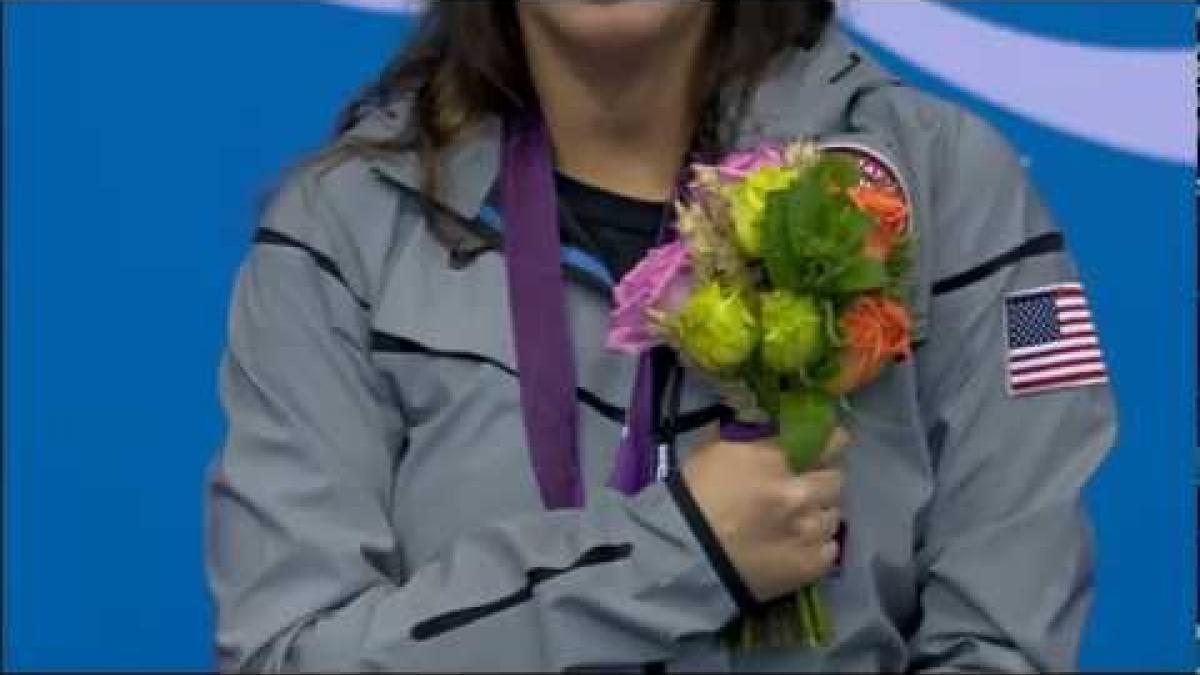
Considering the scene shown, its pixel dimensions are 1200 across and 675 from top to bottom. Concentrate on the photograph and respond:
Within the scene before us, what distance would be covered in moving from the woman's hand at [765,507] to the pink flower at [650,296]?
3.3 inches

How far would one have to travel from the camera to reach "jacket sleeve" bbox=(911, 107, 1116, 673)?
152cm

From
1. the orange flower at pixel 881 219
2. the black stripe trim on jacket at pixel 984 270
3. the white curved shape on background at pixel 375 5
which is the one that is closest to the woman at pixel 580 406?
the black stripe trim on jacket at pixel 984 270

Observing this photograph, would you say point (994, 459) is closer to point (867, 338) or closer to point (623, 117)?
point (867, 338)

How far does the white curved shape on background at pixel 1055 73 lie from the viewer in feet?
6.79

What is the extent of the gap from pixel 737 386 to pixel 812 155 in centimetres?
15

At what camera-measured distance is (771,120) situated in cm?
158

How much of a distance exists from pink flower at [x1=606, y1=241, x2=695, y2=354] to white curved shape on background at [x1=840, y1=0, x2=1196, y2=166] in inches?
26.2

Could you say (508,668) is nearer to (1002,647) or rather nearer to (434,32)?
(1002,647)

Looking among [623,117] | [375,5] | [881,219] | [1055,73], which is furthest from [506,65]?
[1055,73]

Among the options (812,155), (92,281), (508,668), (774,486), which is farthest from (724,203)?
(92,281)

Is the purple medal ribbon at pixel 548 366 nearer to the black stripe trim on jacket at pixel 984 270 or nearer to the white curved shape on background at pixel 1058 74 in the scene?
the black stripe trim on jacket at pixel 984 270

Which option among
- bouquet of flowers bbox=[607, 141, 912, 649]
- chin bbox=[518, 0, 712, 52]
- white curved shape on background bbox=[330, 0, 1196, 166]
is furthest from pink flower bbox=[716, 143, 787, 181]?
white curved shape on background bbox=[330, 0, 1196, 166]

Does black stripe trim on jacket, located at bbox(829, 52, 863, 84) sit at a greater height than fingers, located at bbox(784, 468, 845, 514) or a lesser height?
greater

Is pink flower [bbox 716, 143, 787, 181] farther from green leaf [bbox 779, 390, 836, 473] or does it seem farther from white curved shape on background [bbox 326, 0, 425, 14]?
white curved shape on background [bbox 326, 0, 425, 14]
